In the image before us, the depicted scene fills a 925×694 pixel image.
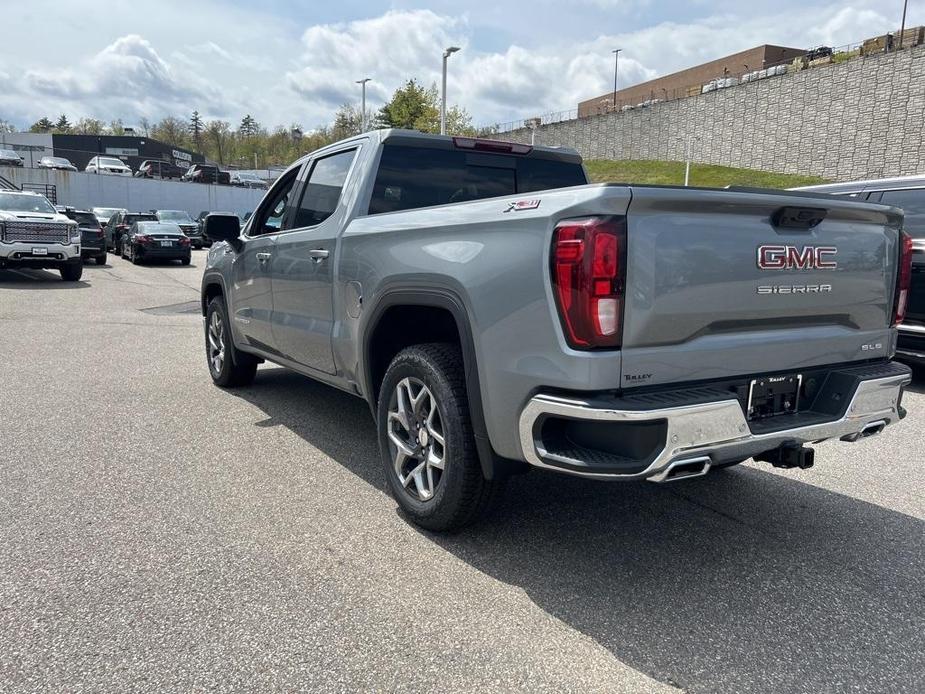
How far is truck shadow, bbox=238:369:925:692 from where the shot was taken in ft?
8.16

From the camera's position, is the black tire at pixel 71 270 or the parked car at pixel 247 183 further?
the parked car at pixel 247 183

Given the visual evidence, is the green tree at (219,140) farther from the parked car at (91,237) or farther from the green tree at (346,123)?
the parked car at (91,237)

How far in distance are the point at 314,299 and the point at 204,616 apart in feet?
7.02

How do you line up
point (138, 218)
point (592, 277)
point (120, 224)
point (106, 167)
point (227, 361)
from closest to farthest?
point (592, 277) → point (227, 361) → point (120, 224) → point (138, 218) → point (106, 167)

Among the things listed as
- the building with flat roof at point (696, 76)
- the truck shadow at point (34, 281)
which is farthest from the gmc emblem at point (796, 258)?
the building with flat roof at point (696, 76)

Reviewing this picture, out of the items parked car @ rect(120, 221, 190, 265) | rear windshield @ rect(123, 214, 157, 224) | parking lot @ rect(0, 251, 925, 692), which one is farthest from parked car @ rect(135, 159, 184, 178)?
parking lot @ rect(0, 251, 925, 692)

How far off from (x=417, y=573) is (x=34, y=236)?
15.2 m

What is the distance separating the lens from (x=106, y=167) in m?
46.2

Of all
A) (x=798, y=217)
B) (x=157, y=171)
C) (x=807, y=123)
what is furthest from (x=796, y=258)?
(x=157, y=171)

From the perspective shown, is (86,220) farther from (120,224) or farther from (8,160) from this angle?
(8,160)

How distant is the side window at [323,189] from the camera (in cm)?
442

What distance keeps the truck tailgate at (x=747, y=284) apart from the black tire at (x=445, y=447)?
850 millimetres

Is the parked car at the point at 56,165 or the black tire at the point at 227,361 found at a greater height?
the parked car at the point at 56,165

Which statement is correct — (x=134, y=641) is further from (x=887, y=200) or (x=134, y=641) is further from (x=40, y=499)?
(x=887, y=200)
